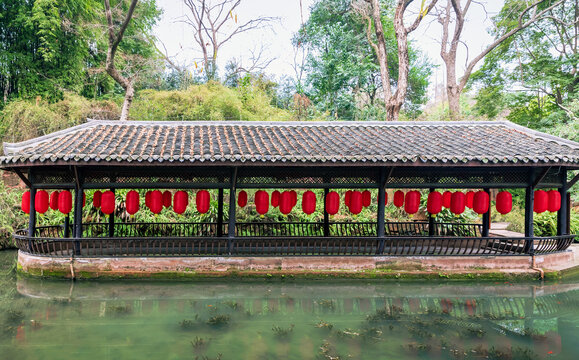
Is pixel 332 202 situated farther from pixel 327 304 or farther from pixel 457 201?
pixel 457 201

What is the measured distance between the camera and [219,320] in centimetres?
506

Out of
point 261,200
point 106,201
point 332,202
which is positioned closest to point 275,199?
point 261,200

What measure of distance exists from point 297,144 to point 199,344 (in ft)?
13.6

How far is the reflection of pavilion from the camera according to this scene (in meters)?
6.42

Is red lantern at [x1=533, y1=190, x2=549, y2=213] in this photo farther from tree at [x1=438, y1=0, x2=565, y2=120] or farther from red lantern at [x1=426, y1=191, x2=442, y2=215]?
tree at [x1=438, y1=0, x2=565, y2=120]

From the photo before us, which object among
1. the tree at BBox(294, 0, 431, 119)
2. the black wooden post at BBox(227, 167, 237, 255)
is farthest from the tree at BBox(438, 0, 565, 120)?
the black wooden post at BBox(227, 167, 237, 255)

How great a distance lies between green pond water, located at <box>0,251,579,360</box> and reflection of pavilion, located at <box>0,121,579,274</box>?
2.68 feet

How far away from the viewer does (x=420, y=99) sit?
22.0 m

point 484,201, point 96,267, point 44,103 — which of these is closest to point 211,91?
point 44,103

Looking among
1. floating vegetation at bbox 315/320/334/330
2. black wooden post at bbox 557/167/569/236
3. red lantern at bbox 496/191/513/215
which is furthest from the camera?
black wooden post at bbox 557/167/569/236

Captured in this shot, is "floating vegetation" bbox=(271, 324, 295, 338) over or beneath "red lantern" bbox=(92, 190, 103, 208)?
beneath

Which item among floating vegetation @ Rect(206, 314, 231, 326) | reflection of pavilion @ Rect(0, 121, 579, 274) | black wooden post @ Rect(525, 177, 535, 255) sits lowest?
floating vegetation @ Rect(206, 314, 231, 326)

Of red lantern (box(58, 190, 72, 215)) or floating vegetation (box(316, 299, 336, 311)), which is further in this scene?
red lantern (box(58, 190, 72, 215))

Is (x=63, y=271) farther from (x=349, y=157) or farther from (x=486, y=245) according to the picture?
(x=486, y=245)
